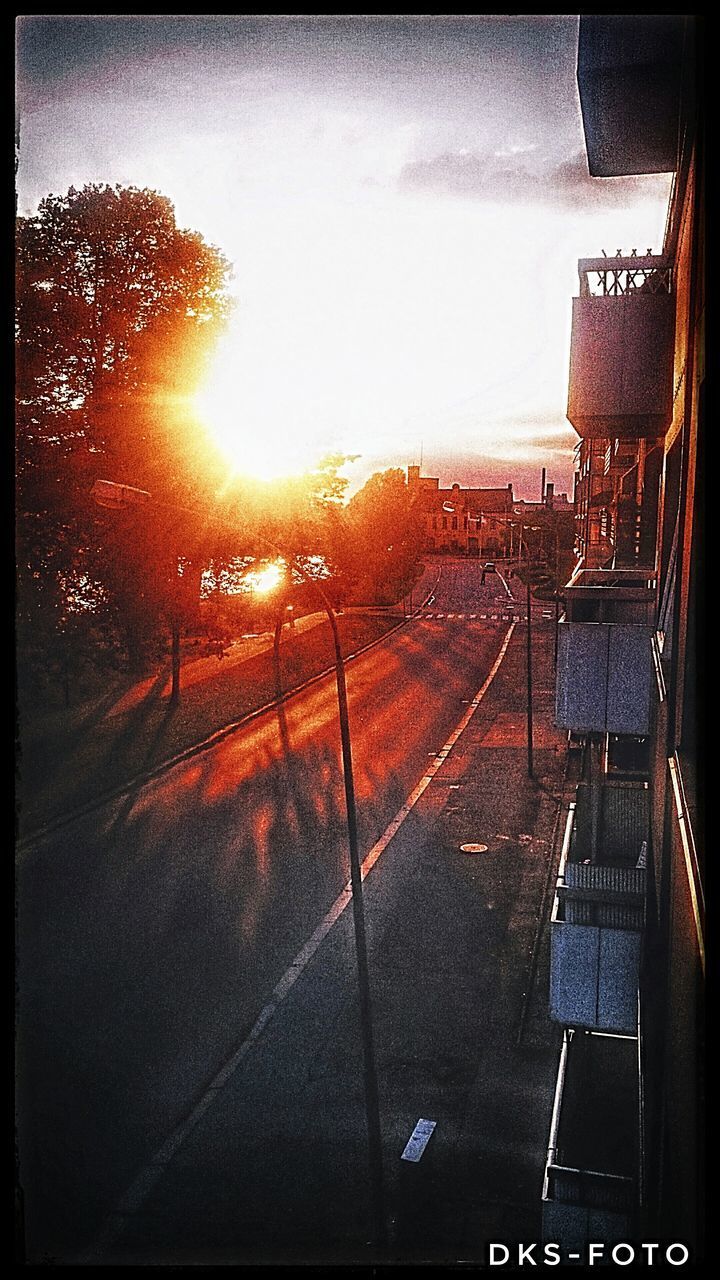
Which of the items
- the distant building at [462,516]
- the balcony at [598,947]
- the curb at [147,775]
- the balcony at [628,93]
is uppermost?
the balcony at [628,93]

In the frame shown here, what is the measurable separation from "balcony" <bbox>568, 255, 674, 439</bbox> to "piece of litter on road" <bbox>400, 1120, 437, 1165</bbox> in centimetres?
495

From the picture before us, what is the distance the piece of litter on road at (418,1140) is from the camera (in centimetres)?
550

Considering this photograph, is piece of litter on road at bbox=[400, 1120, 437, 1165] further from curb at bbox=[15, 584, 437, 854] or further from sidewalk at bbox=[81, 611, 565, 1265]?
curb at bbox=[15, 584, 437, 854]

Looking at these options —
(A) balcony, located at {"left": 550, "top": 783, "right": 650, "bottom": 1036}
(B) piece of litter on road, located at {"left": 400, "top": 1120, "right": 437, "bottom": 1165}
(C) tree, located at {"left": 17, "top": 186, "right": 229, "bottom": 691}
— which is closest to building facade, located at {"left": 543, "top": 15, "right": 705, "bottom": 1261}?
(A) balcony, located at {"left": 550, "top": 783, "right": 650, "bottom": 1036}

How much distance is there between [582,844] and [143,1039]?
3.26 metres

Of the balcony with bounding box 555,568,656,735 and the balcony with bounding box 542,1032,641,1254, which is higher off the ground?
the balcony with bounding box 555,568,656,735

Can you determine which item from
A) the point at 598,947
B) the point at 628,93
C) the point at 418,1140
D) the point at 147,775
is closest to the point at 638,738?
the point at 598,947

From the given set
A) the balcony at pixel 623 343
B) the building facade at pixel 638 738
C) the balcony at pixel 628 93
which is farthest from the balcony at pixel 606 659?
the balcony at pixel 628 93

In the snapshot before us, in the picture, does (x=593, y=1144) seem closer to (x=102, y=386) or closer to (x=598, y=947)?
(x=598, y=947)

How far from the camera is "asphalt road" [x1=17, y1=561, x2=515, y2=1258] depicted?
5.48 m

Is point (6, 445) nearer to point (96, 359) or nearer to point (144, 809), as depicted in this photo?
point (144, 809)

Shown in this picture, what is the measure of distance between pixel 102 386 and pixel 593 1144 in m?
10.9

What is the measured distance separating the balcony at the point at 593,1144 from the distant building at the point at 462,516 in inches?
766

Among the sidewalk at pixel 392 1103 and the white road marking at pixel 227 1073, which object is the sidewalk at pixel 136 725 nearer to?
the white road marking at pixel 227 1073
